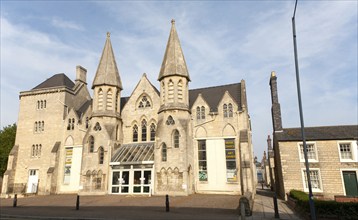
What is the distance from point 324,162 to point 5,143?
147ft

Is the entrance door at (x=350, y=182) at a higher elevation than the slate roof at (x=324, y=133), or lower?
lower

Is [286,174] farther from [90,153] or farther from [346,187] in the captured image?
[90,153]

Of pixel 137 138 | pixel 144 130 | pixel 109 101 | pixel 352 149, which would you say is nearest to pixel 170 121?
pixel 144 130

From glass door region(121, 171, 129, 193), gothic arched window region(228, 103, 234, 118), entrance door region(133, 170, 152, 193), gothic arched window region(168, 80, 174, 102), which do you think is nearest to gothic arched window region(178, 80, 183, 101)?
gothic arched window region(168, 80, 174, 102)

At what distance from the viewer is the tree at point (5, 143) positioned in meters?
39.8

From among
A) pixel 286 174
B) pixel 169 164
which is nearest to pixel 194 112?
pixel 169 164

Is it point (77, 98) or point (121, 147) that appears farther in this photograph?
point (77, 98)

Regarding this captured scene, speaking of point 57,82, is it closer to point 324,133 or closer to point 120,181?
point 120,181

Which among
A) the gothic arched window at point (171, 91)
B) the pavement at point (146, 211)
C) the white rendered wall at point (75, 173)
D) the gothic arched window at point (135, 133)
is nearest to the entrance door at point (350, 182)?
the pavement at point (146, 211)

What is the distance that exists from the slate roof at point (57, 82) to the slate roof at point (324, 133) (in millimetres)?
26783

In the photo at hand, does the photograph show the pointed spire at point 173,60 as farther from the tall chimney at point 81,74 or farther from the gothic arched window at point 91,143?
the tall chimney at point 81,74

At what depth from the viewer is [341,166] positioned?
842 inches

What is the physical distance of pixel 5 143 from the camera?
41.2 metres

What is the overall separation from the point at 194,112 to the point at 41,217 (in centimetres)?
1763
